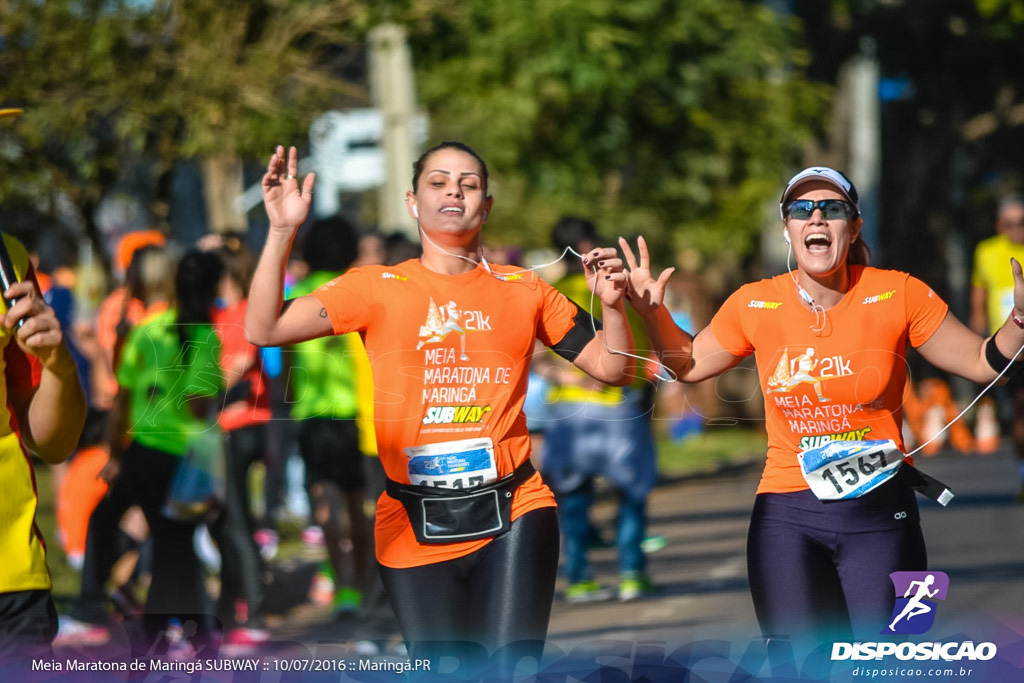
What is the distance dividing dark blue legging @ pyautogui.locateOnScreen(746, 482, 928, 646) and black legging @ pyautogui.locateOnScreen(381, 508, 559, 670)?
0.68 meters

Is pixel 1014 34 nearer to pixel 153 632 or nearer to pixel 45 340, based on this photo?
pixel 153 632

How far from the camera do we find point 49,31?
33.6ft

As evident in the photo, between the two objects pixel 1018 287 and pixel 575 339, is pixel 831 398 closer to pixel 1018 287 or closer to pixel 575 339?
pixel 1018 287

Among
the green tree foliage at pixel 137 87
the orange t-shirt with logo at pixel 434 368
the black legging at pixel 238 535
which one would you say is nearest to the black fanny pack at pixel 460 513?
the orange t-shirt with logo at pixel 434 368

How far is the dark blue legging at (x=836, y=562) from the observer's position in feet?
15.9

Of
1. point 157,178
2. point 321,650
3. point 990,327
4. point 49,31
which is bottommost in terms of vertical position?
point 321,650

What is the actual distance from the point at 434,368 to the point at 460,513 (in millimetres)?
419

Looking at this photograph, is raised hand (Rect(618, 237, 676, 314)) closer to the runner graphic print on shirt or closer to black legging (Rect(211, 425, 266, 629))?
the runner graphic print on shirt

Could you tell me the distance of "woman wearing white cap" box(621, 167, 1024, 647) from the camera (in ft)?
16.0

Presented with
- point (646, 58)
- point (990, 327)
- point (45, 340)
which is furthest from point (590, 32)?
point (45, 340)

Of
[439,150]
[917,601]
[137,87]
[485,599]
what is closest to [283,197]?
[439,150]

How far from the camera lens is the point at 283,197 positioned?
4621 millimetres

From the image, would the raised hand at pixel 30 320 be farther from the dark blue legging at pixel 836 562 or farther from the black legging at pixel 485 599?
the dark blue legging at pixel 836 562

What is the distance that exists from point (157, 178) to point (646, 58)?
5.87 meters
